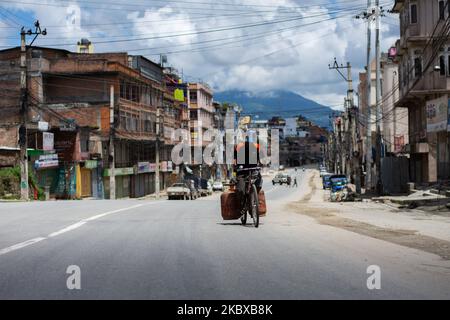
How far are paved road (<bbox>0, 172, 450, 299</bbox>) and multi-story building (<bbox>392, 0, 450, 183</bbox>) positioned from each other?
23040 millimetres

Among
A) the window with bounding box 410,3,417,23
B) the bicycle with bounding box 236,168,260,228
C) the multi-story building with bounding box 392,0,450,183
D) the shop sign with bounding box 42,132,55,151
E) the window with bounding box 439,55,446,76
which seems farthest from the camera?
the shop sign with bounding box 42,132,55,151

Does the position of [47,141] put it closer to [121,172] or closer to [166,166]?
[121,172]

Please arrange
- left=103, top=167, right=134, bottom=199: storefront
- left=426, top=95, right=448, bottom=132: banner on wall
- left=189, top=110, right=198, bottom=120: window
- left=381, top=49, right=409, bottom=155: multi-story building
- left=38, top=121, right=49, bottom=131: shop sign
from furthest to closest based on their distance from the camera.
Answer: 1. left=189, top=110, right=198, bottom=120: window
2. left=381, top=49, right=409, bottom=155: multi-story building
3. left=103, top=167, right=134, bottom=199: storefront
4. left=38, top=121, right=49, bottom=131: shop sign
5. left=426, top=95, right=448, bottom=132: banner on wall

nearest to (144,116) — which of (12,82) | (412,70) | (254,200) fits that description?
(12,82)

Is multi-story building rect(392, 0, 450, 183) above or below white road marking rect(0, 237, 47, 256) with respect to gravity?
above

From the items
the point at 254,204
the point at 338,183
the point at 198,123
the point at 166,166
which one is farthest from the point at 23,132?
the point at 198,123

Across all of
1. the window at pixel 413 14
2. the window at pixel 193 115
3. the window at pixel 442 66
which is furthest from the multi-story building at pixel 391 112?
the window at pixel 193 115

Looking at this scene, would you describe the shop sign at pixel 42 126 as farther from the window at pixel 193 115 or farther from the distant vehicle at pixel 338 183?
the window at pixel 193 115

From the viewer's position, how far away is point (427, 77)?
36812mm

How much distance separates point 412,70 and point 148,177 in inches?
1670

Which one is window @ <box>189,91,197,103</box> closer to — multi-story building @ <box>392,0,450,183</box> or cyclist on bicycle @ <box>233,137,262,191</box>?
multi-story building @ <box>392,0,450,183</box>

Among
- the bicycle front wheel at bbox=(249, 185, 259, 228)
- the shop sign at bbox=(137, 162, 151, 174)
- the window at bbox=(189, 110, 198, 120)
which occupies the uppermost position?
the window at bbox=(189, 110, 198, 120)

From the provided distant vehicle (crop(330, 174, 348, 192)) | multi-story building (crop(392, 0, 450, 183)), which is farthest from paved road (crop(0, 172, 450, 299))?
distant vehicle (crop(330, 174, 348, 192))

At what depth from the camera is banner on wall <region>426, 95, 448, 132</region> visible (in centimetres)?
3155
